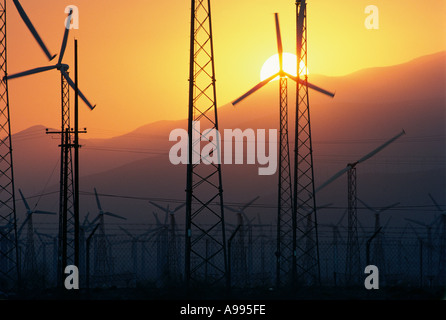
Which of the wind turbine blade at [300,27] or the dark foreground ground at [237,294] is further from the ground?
the wind turbine blade at [300,27]

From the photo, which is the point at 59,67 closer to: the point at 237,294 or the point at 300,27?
the point at 300,27

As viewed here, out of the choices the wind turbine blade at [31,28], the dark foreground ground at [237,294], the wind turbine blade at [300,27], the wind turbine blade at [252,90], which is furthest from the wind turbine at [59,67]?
the dark foreground ground at [237,294]

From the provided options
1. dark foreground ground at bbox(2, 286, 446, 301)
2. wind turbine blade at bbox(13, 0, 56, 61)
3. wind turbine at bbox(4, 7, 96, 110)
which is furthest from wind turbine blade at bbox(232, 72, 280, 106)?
dark foreground ground at bbox(2, 286, 446, 301)

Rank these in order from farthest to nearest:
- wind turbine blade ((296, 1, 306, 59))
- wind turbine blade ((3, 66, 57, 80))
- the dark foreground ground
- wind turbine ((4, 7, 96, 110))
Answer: wind turbine blade ((3, 66, 57, 80)) < wind turbine ((4, 7, 96, 110)) < wind turbine blade ((296, 1, 306, 59)) < the dark foreground ground

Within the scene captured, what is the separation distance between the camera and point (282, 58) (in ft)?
165

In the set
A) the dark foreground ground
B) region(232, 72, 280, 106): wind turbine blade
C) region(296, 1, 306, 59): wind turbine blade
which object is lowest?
Answer: the dark foreground ground

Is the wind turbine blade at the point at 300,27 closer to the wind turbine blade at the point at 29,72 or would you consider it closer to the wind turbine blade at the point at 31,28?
the wind turbine blade at the point at 31,28

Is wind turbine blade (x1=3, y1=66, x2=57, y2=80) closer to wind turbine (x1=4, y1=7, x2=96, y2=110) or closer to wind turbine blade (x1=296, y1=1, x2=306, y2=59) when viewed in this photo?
wind turbine (x1=4, y1=7, x2=96, y2=110)
